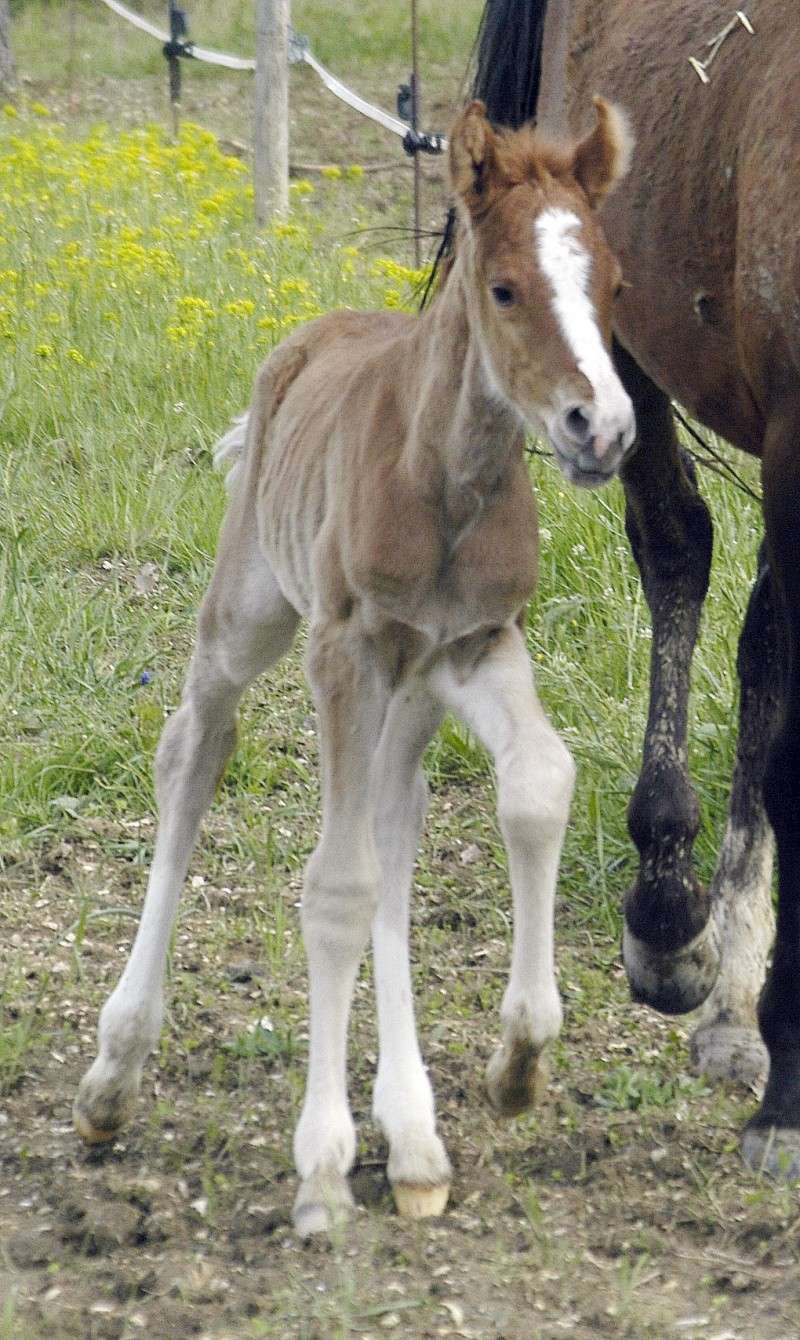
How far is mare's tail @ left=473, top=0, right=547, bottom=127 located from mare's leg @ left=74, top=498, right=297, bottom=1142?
3.88 ft

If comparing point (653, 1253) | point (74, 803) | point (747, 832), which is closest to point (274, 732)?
point (74, 803)

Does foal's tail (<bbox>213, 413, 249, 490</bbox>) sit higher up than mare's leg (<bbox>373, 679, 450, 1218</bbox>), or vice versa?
foal's tail (<bbox>213, 413, 249, 490</bbox>)

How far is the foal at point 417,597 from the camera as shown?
2.51m

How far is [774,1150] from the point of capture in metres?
3.06

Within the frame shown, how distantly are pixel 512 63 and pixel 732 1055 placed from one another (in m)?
2.08

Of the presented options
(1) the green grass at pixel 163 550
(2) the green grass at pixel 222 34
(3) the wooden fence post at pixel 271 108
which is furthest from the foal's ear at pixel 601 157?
(2) the green grass at pixel 222 34

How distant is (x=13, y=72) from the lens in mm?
13711

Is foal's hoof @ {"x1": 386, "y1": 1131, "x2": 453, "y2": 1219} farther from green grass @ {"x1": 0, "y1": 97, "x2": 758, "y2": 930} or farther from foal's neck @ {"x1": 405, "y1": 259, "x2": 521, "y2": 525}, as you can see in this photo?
green grass @ {"x1": 0, "y1": 97, "x2": 758, "y2": 930}

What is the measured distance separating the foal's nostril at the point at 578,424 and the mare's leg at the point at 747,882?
1.32 metres

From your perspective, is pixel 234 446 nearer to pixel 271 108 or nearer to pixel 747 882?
pixel 747 882

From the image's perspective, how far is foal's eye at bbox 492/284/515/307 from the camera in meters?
2.52

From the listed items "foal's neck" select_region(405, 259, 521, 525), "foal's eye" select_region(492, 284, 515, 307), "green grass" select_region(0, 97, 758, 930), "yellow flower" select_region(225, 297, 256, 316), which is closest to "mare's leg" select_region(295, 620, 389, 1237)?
"foal's neck" select_region(405, 259, 521, 525)

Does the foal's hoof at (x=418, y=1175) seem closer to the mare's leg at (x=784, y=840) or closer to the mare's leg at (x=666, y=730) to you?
the mare's leg at (x=784, y=840)

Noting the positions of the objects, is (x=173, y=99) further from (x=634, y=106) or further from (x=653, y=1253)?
(x=653, y=1253)
